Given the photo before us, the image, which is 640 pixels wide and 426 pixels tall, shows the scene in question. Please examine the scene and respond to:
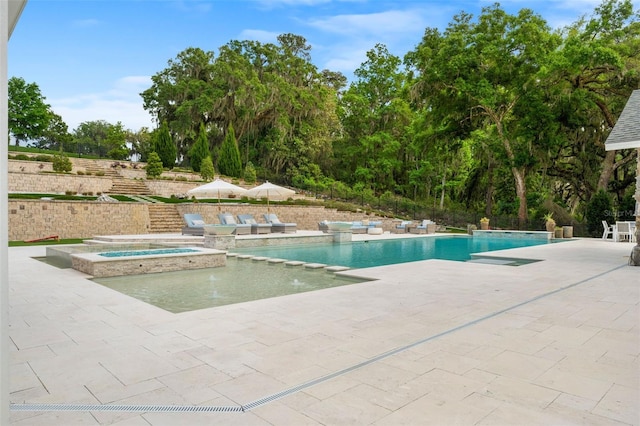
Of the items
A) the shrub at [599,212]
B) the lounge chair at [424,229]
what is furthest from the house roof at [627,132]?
the lounge chair at [424,229]

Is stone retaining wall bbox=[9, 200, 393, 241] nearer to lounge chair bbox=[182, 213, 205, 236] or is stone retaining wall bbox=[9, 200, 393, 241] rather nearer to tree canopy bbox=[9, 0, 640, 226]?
lounge chair bbox=[182, 213, 205, 236]

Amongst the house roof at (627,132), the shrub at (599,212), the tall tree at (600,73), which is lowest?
the shrub at (599,212)

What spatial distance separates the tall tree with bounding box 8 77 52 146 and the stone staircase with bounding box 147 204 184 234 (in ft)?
95.4

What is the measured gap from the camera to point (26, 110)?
39.0 metres

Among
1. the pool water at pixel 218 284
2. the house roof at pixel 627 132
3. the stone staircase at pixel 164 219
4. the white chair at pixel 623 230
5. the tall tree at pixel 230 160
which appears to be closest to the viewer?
the pool water at pixel 218 284

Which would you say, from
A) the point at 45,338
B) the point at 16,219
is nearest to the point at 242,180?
the point at 16,219

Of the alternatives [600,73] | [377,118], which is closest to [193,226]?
[600,73]

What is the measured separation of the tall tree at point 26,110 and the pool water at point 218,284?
40.4 meters

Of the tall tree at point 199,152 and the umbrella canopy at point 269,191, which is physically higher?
the tall tree at point 199,152

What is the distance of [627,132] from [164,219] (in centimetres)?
1696

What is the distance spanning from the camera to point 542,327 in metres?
4.15

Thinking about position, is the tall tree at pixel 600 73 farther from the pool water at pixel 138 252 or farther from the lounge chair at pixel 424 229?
the pool water at pixel 138 252

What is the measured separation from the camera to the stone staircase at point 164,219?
1814 centimetres

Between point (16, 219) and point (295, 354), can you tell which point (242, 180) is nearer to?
point (16, 219)
